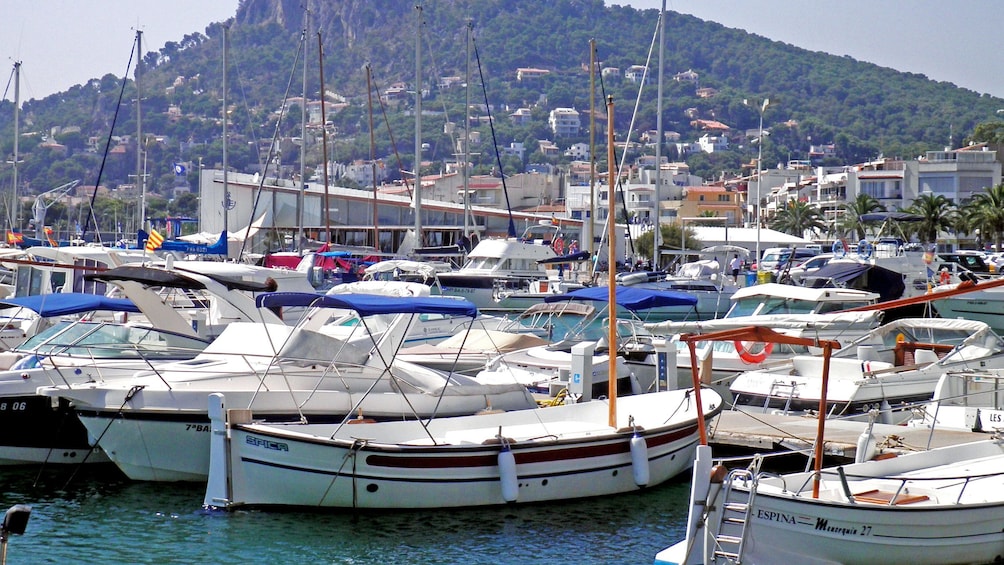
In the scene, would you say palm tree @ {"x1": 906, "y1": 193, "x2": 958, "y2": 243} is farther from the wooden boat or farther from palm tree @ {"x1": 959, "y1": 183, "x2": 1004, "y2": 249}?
the wooden boat

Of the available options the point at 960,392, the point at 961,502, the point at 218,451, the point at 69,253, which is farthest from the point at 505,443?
the point at 69,253

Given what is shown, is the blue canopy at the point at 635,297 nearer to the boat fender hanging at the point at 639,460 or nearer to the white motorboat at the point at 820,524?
the boat fender hanging at the point at 639,460

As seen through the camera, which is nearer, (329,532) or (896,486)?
(896,486)

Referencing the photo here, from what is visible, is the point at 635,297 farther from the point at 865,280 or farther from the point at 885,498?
the point at 865,280

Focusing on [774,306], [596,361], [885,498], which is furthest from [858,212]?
[885,498]

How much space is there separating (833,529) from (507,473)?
492cm

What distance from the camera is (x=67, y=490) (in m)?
17.0

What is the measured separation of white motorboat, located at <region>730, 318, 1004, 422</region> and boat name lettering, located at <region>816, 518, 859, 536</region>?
7.48m

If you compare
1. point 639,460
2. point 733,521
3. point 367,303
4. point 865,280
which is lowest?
point 639,460

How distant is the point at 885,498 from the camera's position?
12.6 m

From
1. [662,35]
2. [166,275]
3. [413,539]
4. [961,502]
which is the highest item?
[662,35]

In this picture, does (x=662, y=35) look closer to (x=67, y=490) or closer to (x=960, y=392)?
(x=960, y=392)

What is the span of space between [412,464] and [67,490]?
543cm

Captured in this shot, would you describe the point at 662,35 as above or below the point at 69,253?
above
